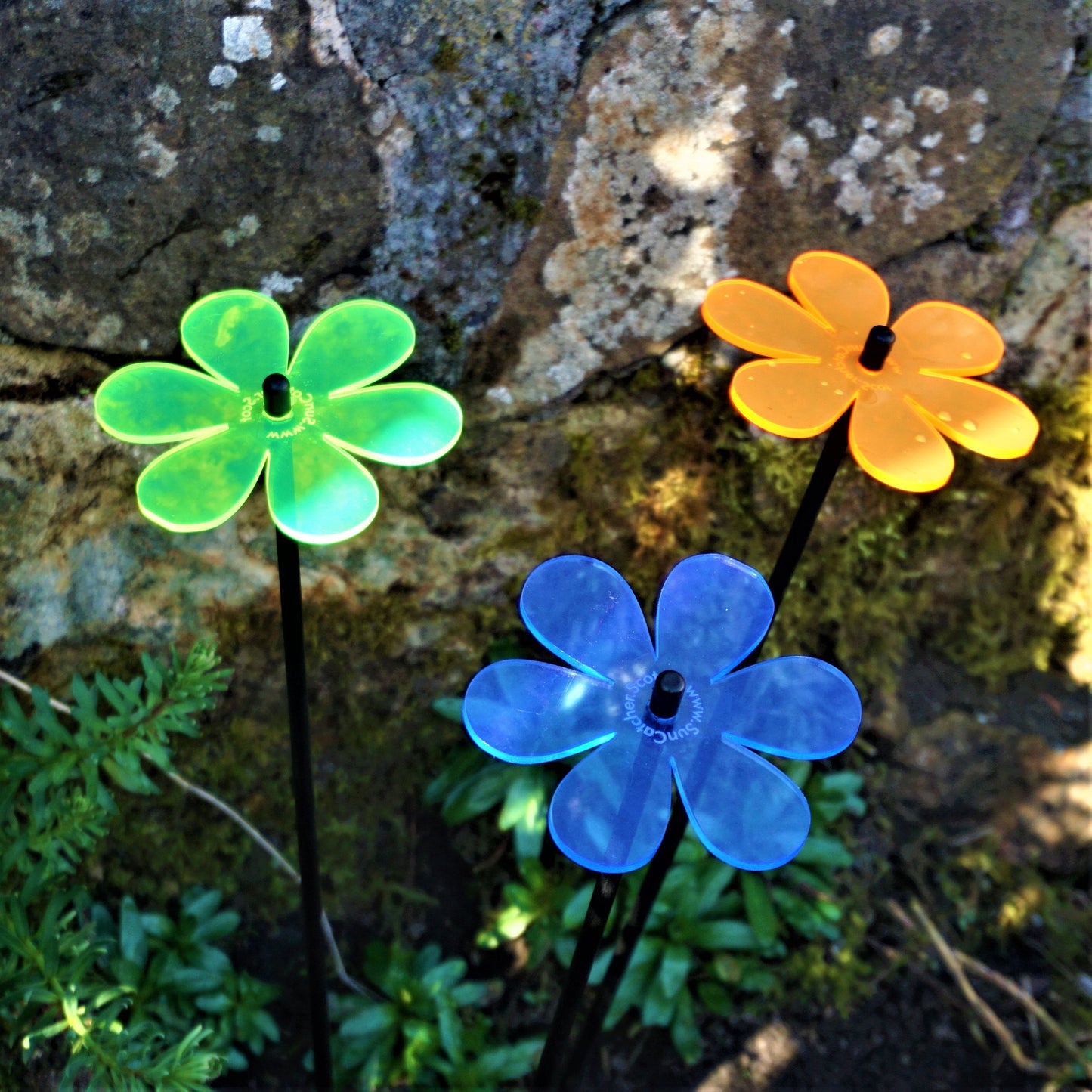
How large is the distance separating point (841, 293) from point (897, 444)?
0.32 metres

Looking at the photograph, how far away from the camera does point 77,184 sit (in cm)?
162

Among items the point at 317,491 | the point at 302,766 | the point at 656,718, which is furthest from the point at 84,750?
Answer: the point at 656,718

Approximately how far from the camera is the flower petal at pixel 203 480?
132cm

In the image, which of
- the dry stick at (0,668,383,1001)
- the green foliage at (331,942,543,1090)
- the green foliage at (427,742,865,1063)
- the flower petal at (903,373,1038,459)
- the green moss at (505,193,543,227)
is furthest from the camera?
the green foliage at (427,742,865,1063)

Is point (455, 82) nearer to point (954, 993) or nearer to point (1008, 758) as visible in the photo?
point (1008, 758)

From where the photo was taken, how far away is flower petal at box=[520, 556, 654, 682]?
1470mm

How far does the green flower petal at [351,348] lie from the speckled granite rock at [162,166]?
0.28m

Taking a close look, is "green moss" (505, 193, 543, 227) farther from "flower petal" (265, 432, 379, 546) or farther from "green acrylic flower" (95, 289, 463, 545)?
"flower petal" (265, 432, 379, 546)

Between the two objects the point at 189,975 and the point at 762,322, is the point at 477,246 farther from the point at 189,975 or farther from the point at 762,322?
the point at 189,975

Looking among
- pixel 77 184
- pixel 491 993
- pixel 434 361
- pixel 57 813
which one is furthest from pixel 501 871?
pixel 77 184

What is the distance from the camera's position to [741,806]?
1.36 metres

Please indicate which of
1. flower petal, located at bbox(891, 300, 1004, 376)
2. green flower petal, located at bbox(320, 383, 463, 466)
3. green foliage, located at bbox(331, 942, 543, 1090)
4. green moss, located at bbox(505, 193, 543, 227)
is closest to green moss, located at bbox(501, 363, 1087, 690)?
green moss, located at bbox(505, 193, 543, 227)

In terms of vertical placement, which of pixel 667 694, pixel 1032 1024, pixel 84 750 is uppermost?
pixel 667 694

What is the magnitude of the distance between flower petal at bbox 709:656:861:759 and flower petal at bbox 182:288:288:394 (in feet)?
2.60
